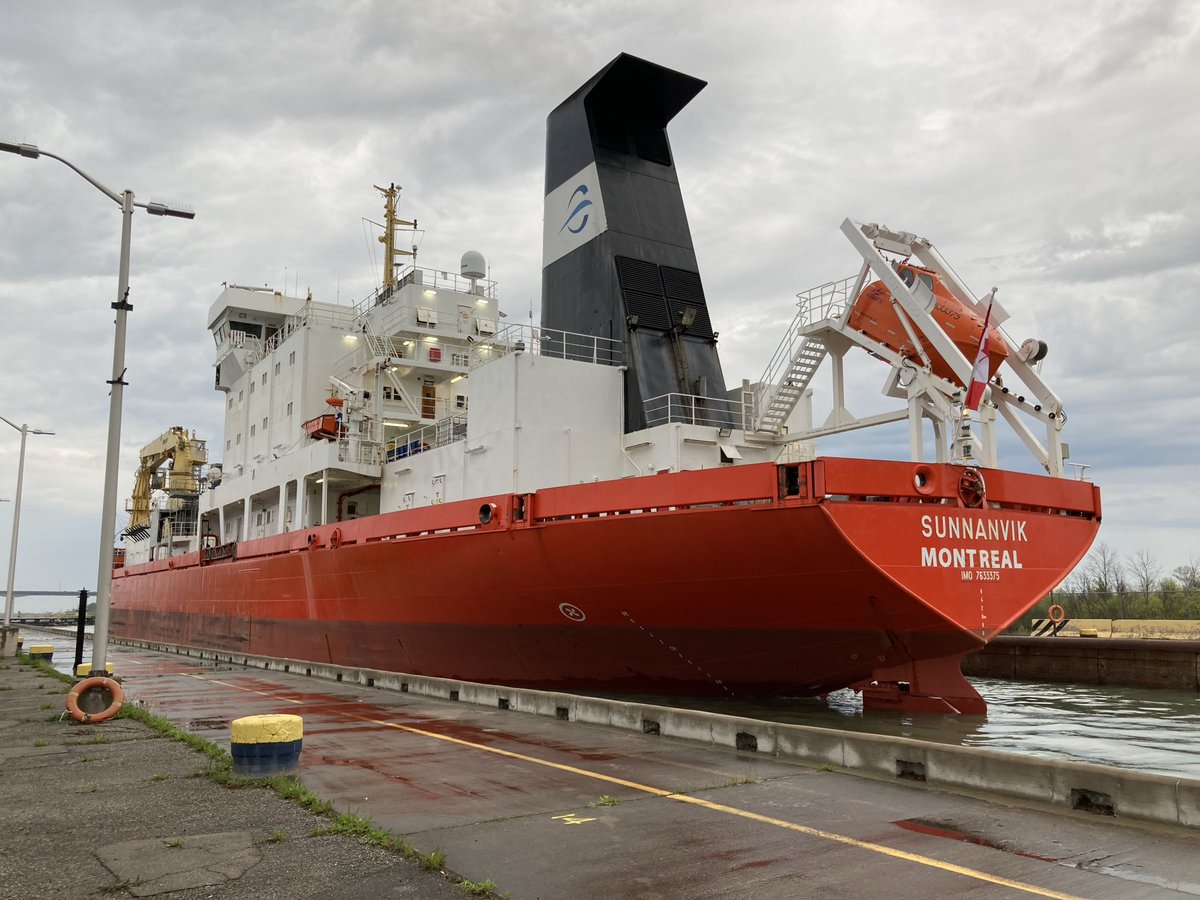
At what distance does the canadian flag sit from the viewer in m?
12.4

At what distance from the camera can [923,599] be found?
1084 centimetres

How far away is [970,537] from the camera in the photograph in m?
11.4

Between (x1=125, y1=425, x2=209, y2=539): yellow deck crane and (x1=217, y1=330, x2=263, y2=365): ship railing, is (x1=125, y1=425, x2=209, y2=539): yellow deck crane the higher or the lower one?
the lower one

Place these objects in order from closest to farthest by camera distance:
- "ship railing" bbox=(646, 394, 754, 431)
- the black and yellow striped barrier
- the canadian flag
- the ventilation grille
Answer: the canadian flag → "ship railing" bbox=(646, 394, 754, 431) → the ventilation grille → the black and yellow striped barrier

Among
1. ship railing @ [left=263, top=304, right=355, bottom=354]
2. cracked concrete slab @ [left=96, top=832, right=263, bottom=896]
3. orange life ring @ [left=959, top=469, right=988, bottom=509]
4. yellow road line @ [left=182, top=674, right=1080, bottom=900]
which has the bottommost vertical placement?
cracked concrete slab @ [left=96, top=832, right=263, bottom=896]

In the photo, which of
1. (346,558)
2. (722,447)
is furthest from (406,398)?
(722,447)

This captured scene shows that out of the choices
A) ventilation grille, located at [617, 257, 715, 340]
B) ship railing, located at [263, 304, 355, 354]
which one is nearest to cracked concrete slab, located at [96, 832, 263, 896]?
ventilation grille, located at [617, 257, 715, 340]

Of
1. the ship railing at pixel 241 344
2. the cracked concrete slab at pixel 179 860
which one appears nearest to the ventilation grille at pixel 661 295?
the cracked concrete slab at pixel 179 860

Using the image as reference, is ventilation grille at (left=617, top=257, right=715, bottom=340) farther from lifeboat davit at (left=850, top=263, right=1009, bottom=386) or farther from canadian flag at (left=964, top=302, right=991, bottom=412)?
canadian flag at (left=964, top=302, right=991, bottom=412)

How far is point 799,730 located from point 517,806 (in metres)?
2.82

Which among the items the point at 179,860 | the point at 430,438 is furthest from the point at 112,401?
the point at 430,438

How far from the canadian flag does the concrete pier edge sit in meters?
6.52

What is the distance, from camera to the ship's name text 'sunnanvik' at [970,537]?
11.1 meters

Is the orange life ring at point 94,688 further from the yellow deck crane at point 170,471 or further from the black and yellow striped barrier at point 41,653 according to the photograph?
the yellow deck crane at point 170,471
